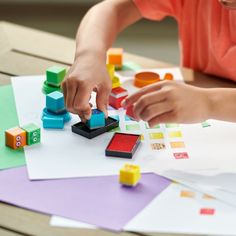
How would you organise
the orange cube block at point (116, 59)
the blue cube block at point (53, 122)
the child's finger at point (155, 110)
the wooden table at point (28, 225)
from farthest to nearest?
the orange cube block at point (116, 59) < the blue cube block at point (53, 122) < the child's finger at point (155, 110) < the wooden table at point (28, 225)

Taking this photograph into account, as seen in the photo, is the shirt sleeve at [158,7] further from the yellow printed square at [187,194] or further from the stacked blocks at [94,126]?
the yellow printed square at [187,194]

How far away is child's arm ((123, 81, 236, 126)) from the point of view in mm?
1014

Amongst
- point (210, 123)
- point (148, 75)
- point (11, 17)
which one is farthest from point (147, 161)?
point (11, 17)

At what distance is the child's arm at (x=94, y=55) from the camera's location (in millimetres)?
1097

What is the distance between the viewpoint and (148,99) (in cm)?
101

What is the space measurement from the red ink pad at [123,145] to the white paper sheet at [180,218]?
0.11 metres

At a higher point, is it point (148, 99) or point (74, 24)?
point (148, 99)

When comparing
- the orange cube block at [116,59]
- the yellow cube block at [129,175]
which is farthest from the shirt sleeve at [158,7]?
the yellow cube block at [129,175]

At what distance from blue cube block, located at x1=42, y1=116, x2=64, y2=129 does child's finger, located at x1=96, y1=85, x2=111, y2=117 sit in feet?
0.23

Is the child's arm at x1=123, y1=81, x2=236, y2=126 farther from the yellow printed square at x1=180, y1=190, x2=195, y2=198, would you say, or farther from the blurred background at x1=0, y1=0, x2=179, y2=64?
the blurred background at x1=0, y1=0, x2=179, y2=64

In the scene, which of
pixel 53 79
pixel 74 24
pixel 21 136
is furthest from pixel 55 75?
pixel 74 24

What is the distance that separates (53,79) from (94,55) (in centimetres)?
9

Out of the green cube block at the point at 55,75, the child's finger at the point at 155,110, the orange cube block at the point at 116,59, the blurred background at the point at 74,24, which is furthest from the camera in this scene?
the blurred background at the point at 74,24

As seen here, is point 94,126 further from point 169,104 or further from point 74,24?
point 74,24
